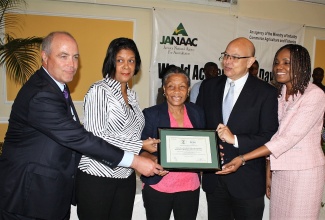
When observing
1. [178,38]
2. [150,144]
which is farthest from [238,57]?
[178,38]

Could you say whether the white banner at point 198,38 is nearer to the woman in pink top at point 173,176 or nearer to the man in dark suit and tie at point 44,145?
the woman in pink top at point 173,176

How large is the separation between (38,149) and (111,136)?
523mm

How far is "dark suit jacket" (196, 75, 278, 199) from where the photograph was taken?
2270 millimetres

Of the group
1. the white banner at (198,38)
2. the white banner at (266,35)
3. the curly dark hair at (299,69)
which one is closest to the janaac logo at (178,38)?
the white banner at (198,38)

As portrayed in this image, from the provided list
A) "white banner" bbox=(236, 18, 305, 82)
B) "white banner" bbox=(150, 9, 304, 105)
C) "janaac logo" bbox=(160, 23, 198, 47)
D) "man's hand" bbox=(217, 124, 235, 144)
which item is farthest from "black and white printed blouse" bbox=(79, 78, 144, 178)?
"white banner" bbox=(236, 18, 305, 82)

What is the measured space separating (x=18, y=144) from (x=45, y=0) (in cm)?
419

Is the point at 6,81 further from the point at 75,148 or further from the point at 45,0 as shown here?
the point at 75,148

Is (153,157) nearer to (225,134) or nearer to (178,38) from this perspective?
(225,134)

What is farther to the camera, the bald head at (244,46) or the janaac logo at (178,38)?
the janaac logo at (178,38)

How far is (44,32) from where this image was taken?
5.39 metres

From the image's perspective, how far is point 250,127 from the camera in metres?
2.30

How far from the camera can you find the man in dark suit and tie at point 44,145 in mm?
1812

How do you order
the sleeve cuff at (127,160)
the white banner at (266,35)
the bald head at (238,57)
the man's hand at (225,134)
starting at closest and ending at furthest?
the sleeve cuff at (127,160)
the man's hand at (225,134)
the bald head at (238,57)
the white banner at (266,35)

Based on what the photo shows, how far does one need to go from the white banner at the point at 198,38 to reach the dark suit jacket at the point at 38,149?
424 cm
